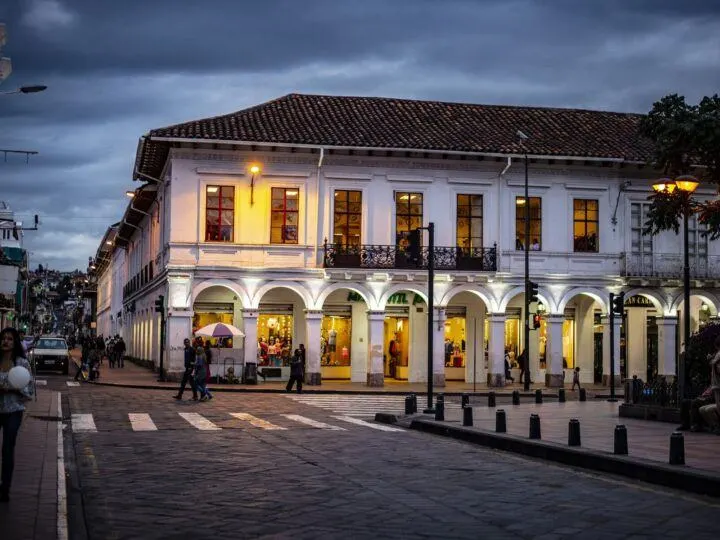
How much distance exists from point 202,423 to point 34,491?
10850 mm

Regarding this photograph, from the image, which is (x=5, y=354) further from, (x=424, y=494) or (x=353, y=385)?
(x=353, y=385)

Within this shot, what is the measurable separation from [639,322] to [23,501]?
38436 millimetres

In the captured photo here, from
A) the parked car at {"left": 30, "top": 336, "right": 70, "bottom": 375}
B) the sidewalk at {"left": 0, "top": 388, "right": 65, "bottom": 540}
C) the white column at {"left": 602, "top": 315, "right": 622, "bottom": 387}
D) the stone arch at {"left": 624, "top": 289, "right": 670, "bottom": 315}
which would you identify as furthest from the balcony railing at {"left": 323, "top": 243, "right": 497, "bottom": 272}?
the sidewalk at {"left": 0, "top": 388, "right": 65, "bottom": 540}

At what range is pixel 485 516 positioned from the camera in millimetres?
10422

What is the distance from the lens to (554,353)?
42250mm

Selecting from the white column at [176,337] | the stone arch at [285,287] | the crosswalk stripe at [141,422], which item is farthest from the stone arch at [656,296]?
the crosswalk stripe at [141,422]

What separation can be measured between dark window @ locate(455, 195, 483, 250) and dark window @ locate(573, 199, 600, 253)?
164 inches

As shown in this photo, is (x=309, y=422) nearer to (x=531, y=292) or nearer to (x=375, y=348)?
(x=531, y=292)

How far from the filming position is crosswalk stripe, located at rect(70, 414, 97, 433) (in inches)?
779

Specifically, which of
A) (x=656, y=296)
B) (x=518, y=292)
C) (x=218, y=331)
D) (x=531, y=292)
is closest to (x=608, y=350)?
(x=656, y=296)

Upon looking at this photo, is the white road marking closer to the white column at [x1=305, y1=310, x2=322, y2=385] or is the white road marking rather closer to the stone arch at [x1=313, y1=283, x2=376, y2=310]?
the white column at [x1=305, y1=310, x2=322, y2=385]

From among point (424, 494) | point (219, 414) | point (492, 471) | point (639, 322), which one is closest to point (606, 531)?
point (424, 494)

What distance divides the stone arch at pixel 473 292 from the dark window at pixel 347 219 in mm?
4238

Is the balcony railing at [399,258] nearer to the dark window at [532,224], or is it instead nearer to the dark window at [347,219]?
the dark window at [347,219]
